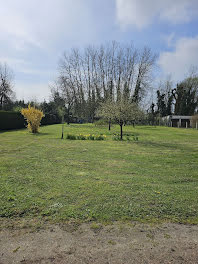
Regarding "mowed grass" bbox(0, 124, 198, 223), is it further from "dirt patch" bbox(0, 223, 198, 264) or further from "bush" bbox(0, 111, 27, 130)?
"bush" bbox(0, 111, 27, 130)

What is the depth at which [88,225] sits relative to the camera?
255cm

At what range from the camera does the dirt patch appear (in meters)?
1.93

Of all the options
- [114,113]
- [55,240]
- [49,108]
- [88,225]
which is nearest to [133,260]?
[88,225]

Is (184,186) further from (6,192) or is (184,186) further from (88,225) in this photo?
(6,192)

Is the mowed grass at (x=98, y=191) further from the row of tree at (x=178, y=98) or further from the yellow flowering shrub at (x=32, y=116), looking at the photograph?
the row of tree at (x=178, y=98)

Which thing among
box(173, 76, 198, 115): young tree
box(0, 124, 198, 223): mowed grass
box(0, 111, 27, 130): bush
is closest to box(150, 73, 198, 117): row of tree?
box(173, 76, 198, 115): young tree

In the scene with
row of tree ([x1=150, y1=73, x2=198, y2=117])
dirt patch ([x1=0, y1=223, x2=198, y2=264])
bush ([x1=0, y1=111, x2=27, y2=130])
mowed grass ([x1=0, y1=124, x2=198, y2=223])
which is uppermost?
row of tree ([x1=150, y1=73, x2=198, y2=117])

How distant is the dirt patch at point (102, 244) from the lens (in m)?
1.93

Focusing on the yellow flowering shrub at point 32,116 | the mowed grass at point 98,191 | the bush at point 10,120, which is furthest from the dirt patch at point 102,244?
the bush at point 10,120

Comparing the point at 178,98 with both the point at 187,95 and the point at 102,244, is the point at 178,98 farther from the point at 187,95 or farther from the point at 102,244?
the point at 102,244

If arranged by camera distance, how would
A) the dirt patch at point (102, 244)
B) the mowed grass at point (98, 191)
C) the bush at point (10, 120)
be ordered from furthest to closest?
the bush at point (10, 120), the mowed grass at point (98, 191), the dirt patch at point (102, 244)

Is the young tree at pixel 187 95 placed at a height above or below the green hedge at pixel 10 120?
above

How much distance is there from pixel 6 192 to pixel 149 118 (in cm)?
4360

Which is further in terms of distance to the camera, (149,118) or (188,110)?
(188,110)
